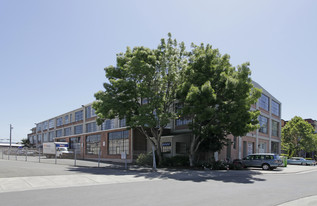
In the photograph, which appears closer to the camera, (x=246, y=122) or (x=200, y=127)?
(x=246, y=122)

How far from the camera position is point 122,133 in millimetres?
35812

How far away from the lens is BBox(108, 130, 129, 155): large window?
34844 mm

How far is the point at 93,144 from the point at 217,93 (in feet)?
85.6

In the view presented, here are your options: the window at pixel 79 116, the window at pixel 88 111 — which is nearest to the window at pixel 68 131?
the window at pixel 79 116

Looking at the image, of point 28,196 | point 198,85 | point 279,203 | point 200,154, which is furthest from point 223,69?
point 28,196

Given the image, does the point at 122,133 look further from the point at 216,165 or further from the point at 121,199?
the point at 121,199

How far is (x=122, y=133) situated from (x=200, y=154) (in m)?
10.9

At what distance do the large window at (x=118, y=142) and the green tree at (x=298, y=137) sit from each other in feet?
97.6

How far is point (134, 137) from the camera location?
33656mm

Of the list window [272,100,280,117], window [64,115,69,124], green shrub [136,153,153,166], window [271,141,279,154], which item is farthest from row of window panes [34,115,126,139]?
window [271,141,279,154]

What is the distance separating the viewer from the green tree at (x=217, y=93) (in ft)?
71.2

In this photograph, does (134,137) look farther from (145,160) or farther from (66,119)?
(66,119)

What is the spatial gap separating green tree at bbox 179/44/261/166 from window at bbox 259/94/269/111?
16.8 m

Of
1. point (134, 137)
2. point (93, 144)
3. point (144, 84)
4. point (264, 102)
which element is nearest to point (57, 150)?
point (93, 144)
